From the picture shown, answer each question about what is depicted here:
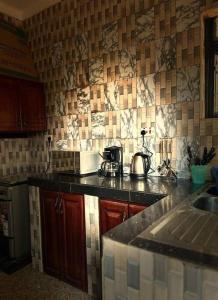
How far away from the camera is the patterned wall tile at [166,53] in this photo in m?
2.01

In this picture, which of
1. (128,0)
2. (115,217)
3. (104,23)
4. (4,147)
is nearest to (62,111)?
(4,147)

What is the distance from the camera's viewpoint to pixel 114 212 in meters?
1.73

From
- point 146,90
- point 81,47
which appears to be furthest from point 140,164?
point 81,47

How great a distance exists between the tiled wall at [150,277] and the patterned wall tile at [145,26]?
190 cm

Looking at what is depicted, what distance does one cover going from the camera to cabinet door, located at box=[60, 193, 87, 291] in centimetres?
195

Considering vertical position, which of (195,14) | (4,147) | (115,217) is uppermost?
(195,14)

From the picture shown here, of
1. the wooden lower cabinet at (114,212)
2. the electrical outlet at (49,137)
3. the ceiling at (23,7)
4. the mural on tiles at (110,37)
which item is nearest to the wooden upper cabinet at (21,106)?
the electrical outlet at (49,137)

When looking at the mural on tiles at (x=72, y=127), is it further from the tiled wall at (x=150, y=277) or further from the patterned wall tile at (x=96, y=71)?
the tiled wall at (x=150, y=277)

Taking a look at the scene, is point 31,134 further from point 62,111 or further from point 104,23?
point 104,23

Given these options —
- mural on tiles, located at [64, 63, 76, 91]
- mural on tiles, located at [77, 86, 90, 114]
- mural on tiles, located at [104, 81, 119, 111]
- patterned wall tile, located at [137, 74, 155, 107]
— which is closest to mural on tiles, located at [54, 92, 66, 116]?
mural on tiles, located at [64, 63, 76, 91]

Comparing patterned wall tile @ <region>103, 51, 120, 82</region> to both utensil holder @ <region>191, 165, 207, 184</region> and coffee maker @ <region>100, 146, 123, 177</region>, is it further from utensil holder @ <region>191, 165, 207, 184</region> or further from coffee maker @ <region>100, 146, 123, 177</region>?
utensil holder @ <region>191, 165, 207, 184</region>

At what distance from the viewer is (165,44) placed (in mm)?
2049

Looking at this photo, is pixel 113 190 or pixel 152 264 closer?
pixel 152 264

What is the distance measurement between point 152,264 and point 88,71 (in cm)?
221
